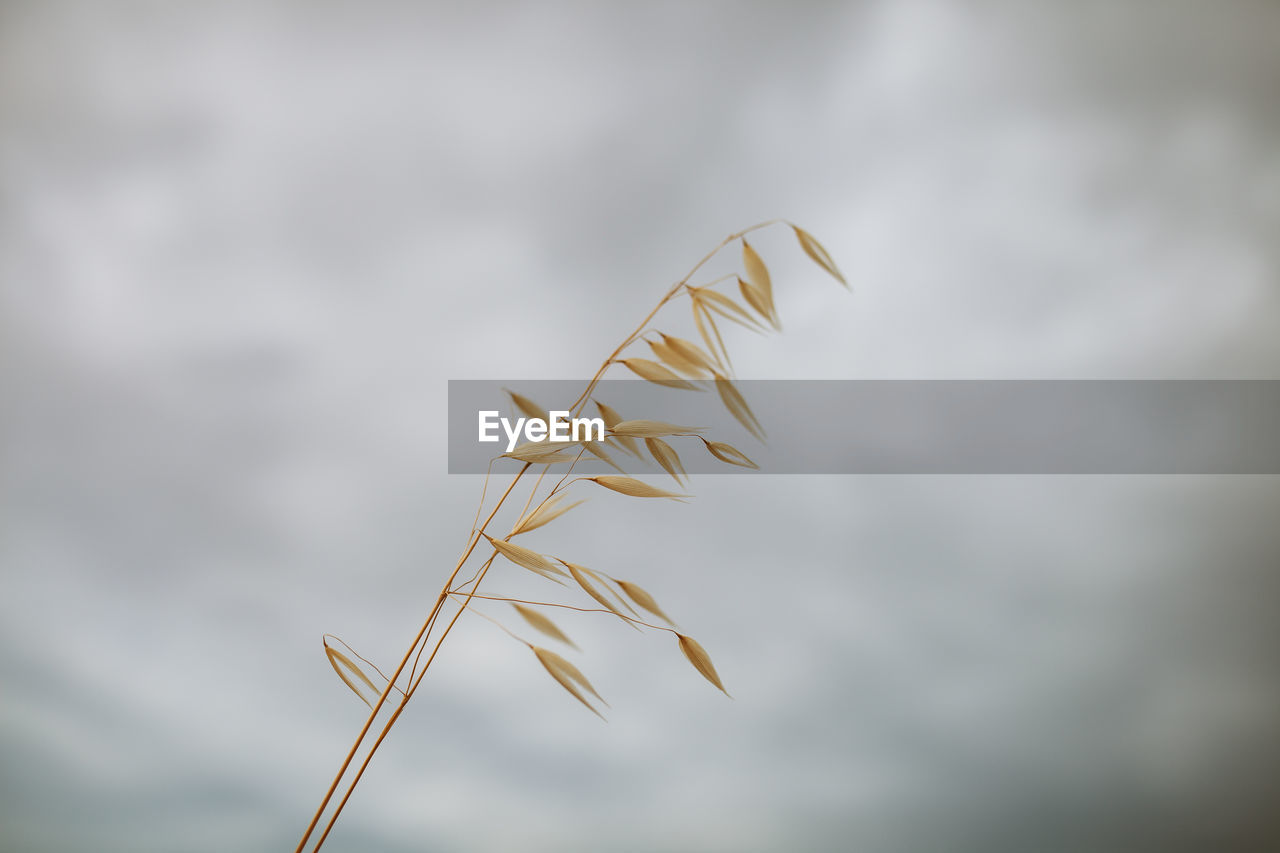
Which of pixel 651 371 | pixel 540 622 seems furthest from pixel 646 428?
pixel 540 622

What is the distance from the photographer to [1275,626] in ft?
A: 35.5

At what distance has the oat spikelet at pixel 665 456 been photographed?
1.65ft

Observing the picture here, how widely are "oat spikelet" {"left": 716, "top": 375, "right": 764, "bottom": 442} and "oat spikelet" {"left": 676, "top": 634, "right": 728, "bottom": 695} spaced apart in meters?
0.16

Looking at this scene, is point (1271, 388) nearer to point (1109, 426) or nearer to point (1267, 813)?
point (1109, 426)

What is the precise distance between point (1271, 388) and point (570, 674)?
40.2 ft

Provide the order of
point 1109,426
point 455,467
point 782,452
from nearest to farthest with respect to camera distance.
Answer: point 455,467 → point 782,452 → point 1109,426

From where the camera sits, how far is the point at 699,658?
0.48m

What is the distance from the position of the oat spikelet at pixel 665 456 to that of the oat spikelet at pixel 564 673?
157 millimetres

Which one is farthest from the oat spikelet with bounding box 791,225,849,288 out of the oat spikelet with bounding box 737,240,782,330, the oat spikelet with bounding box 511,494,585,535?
the oat spikelet with bounding box 511,494,585,535

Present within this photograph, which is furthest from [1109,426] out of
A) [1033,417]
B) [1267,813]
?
[1267,813]

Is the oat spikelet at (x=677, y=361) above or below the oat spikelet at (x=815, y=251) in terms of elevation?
below

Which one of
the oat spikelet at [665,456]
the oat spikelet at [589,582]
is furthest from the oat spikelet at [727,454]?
the oat spikelet at [589,582]

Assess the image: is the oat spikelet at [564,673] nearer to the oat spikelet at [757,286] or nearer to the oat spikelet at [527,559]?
the oat spikelet at [527,559]

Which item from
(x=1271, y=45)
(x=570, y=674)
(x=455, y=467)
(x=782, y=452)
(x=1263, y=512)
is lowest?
(x=570, y=674)
